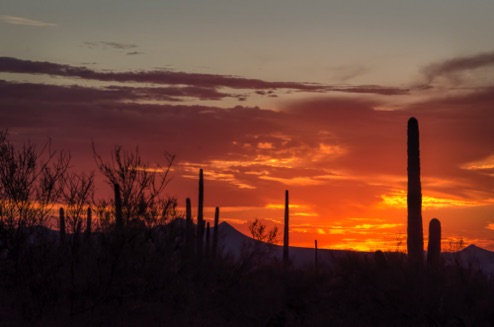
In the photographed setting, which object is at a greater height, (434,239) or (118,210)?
(118,210)

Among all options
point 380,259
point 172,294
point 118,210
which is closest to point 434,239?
point 380,259

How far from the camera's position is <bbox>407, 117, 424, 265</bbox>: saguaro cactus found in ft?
86.5

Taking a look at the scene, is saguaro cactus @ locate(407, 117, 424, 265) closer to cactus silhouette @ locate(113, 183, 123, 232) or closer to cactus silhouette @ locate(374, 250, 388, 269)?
cactus silhouette @ locate(374, 250, 388, 269)

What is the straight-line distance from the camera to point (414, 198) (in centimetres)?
2677

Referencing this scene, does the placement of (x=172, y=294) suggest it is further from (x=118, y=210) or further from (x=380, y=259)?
(x=380, y=259)

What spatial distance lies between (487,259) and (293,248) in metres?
31.5

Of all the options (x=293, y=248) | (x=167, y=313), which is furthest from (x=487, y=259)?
(x=167, y=313)

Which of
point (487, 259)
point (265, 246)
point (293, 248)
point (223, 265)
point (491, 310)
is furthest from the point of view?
point (293, 248)

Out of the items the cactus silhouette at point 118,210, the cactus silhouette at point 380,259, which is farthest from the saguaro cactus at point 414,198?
the cactus silhouette at point 118,210

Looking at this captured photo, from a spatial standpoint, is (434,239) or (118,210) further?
(434,239)

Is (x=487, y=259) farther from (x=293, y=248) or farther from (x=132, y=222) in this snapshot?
(x=132, y=222)

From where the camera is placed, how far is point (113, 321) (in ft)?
63.0

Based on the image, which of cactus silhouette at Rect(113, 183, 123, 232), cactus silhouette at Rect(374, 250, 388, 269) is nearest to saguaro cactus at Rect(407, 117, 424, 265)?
cactus silhouette at Rect(374, 250, 388, 269)

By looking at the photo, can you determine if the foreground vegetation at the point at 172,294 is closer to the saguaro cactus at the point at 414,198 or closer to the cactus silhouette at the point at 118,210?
the cactus silhouette at the point at 118,210
